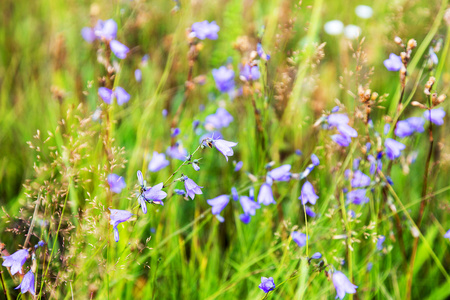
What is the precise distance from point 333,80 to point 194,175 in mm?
1580

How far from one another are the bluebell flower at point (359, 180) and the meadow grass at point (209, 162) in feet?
0.16

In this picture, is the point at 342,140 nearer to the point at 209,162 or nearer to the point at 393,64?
the point at 393,64

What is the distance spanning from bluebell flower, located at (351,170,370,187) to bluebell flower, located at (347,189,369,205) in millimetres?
35

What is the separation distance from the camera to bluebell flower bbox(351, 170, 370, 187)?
1.81 meters

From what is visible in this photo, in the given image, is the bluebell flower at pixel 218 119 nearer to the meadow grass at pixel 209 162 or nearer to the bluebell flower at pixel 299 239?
the meadow grass at pixel 209 162

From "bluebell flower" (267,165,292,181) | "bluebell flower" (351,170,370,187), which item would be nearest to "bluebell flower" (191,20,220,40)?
"bluebell flower" (267,165,292,181)

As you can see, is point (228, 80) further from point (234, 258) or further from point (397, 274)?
point (397, 274)

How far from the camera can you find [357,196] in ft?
5.98

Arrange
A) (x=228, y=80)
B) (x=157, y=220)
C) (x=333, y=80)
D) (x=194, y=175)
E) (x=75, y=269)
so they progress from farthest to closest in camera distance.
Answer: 1. (x=333, y=80)
2. (x=228, y=80)
3. (x=194, y=175)
4. (x=157, y=220)
5. (x=75, y=269)

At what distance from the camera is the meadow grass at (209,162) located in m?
1.61

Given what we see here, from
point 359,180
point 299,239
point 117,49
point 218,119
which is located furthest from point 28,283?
point 218,119

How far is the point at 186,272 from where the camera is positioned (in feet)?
6.21

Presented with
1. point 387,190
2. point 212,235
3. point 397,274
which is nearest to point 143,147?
point 212,235

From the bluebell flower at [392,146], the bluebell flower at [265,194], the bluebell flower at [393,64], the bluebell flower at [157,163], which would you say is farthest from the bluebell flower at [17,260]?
the bluebell flower at [393,64]
